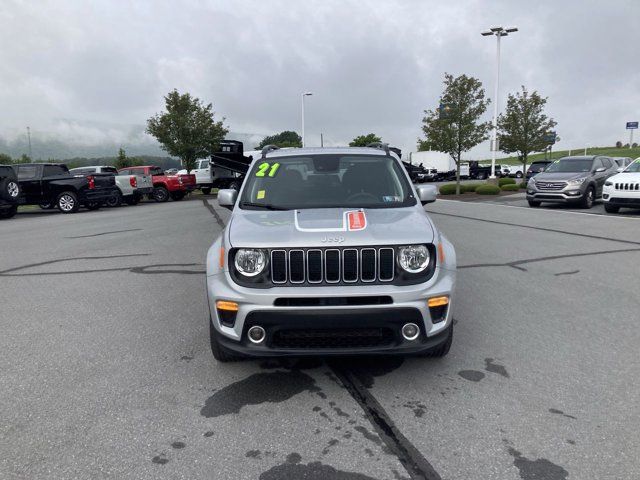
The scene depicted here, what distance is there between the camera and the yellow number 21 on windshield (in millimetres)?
4867

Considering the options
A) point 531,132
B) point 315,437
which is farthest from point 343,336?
point 531,132

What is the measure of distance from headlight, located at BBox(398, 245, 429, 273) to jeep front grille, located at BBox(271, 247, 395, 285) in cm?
8

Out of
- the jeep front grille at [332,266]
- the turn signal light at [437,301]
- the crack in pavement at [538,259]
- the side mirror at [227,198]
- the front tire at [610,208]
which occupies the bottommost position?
the crack in pavement at [538,259]

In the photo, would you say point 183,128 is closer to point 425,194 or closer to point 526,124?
point 526,124

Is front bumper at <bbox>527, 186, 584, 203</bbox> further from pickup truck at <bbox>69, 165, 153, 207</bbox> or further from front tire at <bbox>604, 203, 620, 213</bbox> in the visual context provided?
pickup truck at <bbox>69, 165, 153, 207</bbox>

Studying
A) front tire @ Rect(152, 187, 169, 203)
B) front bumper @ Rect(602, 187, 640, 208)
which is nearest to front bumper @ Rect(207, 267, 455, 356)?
front bumper @ Rect(602, 187, 640, 208)

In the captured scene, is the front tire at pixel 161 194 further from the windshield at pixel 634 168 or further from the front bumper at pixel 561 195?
the windshield at pixel 634 168

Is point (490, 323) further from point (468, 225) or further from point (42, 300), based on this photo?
point (468, 225)

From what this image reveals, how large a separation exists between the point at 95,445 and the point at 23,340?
2298 millimetres

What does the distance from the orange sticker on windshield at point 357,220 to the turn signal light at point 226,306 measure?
952mm

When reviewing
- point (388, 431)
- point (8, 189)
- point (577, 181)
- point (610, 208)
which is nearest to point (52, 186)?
point (8, 189)

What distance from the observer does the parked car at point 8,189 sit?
17719 millimetres

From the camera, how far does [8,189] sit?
18.0m

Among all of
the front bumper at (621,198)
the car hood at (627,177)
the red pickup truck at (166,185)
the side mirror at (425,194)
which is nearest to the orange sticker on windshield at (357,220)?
the side mirror at (425,194)
